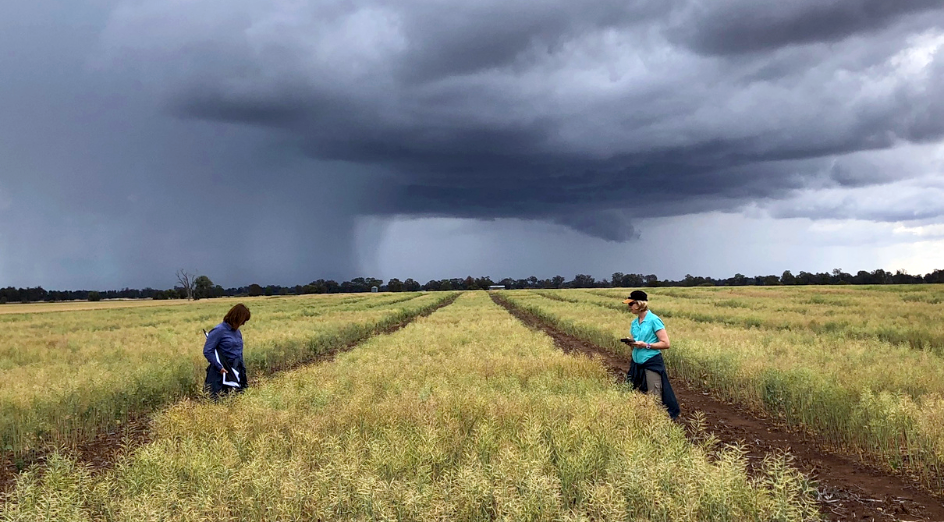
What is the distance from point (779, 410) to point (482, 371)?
20.6ft

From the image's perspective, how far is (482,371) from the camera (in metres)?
12.3

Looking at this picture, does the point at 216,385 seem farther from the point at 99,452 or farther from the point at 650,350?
the point at 650,350

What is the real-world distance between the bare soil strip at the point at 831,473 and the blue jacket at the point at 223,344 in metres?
8.52

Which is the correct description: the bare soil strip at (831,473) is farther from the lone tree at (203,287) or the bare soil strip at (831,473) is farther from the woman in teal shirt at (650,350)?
the lone tree at (203,287)

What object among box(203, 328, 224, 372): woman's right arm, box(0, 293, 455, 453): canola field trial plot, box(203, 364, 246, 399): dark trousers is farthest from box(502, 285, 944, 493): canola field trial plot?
box(0, 293, 455, 453): canola field trial plot

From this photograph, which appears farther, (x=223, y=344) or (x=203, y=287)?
(x=203, y=287)

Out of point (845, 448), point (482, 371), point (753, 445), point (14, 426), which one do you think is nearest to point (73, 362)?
point (14, 426)

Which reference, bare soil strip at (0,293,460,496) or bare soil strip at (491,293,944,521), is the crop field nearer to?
bare soil strip at (0,293,460,496)

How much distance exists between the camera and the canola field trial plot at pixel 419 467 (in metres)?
4.70

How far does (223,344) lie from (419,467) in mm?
6665

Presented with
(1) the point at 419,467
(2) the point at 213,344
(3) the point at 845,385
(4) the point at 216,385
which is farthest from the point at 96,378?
(3) the point at 845,385

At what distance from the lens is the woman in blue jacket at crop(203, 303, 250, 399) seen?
10.5 meters

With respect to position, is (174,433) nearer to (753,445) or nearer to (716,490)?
(716,490)

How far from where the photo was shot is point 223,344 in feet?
34.7
